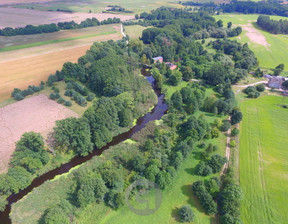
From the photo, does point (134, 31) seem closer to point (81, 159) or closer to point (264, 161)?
point (81, 159)

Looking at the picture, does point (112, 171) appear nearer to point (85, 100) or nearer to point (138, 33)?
point (85, 100)

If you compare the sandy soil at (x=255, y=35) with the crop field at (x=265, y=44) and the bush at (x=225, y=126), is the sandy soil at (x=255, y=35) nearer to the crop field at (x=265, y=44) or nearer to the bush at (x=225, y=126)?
the crop field at (x=265, y=44)

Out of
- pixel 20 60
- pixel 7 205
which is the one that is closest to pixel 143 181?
pixel 7 205

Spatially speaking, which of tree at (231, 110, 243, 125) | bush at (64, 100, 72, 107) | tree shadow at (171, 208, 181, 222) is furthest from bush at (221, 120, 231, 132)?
bush at (64, 100, 72, 107)

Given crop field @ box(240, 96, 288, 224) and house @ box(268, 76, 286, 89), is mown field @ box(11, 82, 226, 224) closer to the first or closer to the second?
crop field @ box(240, 96, 288, 224)

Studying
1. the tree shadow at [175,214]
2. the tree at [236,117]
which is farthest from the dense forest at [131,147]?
the tree shadow at [175,214]

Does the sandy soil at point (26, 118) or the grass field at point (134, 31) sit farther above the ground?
the grass field at point (134, 31)
